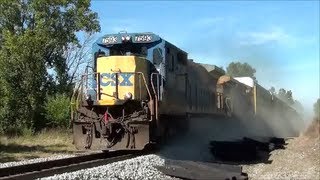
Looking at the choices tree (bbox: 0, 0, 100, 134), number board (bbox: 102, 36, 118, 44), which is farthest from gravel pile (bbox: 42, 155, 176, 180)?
tree (bbox: 0, 0, 100, 134)

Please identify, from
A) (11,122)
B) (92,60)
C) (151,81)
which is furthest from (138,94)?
(11,122)

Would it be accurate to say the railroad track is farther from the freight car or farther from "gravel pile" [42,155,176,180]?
the freight car

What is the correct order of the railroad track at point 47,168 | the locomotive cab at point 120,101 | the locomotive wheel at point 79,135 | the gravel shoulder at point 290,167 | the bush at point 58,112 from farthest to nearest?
the bush at point 58,112
the locomotive wheel at point 79,135
the locomotive cab at point 120,101
the gravel shoulder at point 290,167
the railroad track at point 47,168

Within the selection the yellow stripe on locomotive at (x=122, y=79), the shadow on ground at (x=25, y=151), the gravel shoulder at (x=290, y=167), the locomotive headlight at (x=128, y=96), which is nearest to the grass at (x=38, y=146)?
the shadow on ground at (x=25, y=151)

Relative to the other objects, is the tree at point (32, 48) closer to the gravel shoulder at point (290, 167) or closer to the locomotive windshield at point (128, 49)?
the locomotive windshield at point (128, 49)

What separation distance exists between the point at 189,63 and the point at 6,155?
24.4 ft

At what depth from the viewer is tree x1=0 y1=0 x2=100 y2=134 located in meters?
28.7

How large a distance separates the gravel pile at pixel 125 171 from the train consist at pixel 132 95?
148 centimetres

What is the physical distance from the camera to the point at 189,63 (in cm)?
1642

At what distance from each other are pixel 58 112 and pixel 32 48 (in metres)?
6.58

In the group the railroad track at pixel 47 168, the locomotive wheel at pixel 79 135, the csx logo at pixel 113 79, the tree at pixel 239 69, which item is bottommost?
the railroad track at pixel 47 168

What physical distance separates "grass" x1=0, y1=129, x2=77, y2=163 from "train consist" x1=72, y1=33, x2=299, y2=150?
4384mm

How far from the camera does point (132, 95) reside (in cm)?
1240

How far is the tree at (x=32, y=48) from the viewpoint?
94.1 ft
